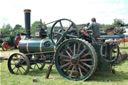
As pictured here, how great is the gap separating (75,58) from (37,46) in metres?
1.65

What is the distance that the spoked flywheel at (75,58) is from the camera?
4.80 m

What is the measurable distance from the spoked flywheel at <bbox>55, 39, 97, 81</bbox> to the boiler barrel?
588 mm

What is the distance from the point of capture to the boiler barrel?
581 cm

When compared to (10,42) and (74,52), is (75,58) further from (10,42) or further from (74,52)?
(10,42)

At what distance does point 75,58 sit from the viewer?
16.1 ft

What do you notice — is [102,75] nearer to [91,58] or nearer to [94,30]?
[91,58]

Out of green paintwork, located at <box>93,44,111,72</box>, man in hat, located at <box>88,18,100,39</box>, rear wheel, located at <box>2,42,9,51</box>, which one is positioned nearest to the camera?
green paintwork, located at <box>93,44,111,72</box>

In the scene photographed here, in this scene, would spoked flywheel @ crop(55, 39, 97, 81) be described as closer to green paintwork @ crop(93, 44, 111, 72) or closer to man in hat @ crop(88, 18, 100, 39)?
green paintwork @ crop(93, 44, 111, 72)

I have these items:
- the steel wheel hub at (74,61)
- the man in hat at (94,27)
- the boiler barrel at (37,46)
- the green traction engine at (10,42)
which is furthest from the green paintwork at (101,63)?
the green traction engine at (10,42)

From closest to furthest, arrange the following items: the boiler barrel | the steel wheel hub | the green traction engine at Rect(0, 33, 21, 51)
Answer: the steel wheel hub → the boiler barrel → the green traction engine at Rect(0, 33, 21, 51)

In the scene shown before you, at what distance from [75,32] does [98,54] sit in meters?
0.96

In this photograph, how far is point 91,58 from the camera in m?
4.84

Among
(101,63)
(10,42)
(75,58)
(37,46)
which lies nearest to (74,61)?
(75,58)

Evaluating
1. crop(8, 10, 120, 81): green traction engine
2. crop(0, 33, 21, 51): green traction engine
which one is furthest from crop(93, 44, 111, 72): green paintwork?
crop(0, 33, 21, 51): green traction engine
